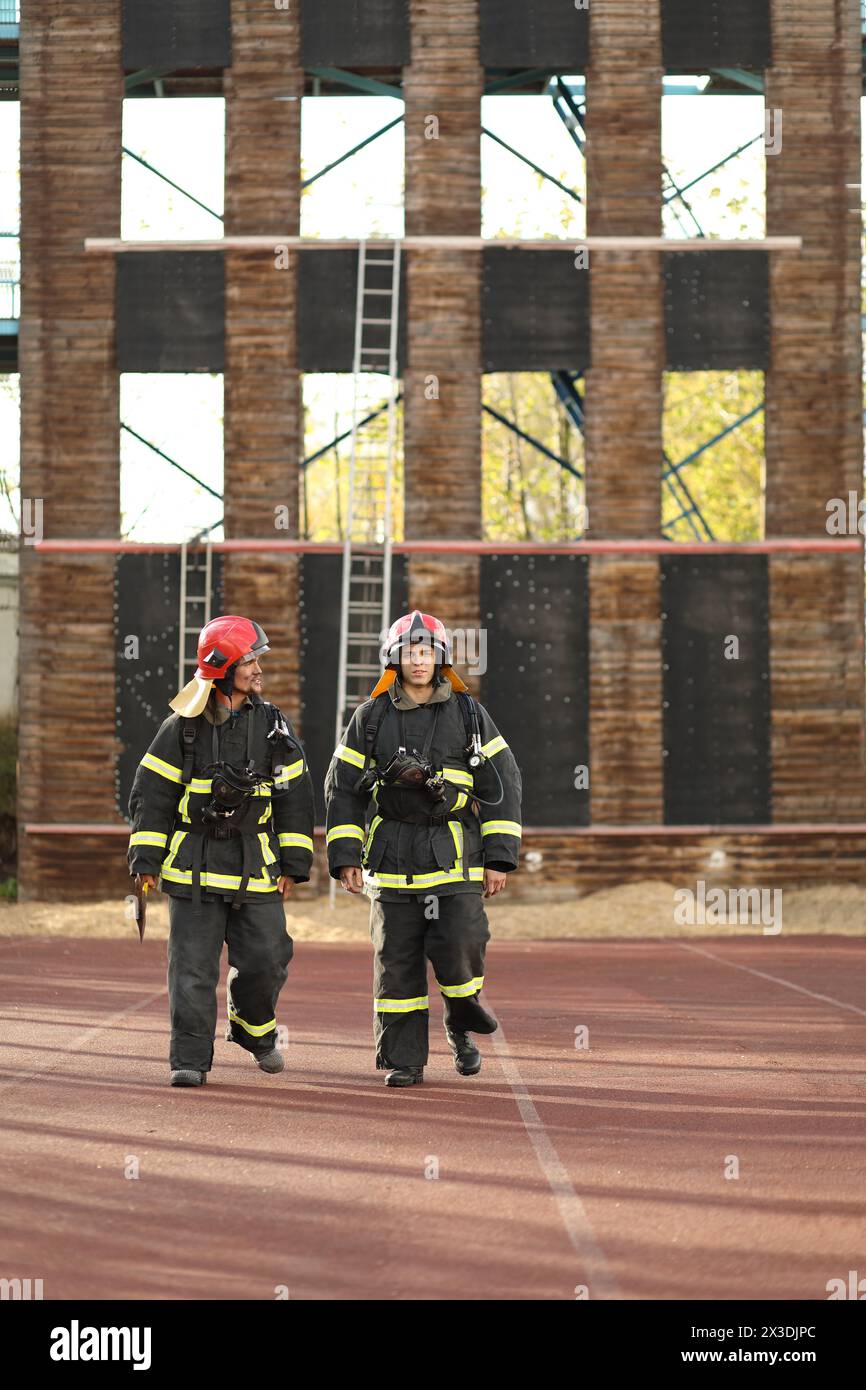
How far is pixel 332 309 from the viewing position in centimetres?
2417

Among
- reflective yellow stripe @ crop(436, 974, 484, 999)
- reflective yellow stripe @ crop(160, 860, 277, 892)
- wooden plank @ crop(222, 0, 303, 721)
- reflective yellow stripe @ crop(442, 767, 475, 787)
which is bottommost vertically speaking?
reflective yellow stripe @ crop(436, 974, 484, 999)

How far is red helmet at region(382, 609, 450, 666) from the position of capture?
31.9ft

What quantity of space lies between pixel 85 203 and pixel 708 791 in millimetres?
10931

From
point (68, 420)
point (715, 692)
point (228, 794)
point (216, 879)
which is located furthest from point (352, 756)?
point (68, 420)

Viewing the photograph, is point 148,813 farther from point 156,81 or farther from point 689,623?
point 156,81

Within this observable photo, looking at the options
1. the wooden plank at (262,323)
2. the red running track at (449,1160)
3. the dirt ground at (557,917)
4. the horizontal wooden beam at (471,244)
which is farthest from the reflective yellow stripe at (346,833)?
the horizontal wooden beam at (471,244)

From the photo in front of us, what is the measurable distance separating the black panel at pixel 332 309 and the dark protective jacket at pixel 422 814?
14.9 metres

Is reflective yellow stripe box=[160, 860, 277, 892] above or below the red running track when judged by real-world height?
above

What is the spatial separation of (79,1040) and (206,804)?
2.74m

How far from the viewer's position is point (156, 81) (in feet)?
84.3

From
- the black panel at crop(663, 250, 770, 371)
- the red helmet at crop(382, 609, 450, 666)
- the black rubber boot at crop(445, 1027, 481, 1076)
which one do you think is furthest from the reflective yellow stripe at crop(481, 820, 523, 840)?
the black panel at crop(663, 250, 770, 371)

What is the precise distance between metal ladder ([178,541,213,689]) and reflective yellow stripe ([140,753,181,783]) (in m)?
14.1

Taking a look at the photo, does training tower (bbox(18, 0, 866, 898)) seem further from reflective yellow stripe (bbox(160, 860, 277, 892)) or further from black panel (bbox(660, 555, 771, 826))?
reflective yellow stripe (bbox(160, 860, 277, 892))

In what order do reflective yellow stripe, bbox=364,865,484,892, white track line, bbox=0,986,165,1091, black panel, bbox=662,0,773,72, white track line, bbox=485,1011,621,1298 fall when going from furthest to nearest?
1. black panel, bbox=662,0,773,72
2. white track line, bbox=0,986,165,1091
3. reflective yellow stripe, bbox=364,865,484,892
4. white track line, bbox=485,1011,621,1298
